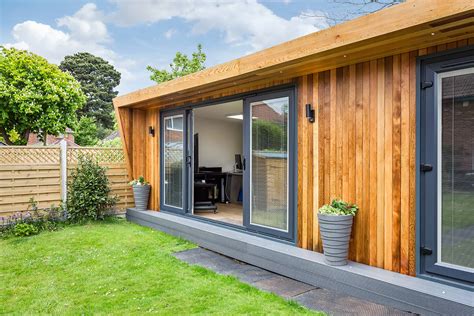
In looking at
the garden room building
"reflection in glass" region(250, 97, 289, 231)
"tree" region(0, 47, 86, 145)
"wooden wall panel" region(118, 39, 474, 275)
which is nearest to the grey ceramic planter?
the garden room building

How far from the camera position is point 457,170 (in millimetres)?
2828

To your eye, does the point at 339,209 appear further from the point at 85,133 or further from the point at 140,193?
the point at 85,133

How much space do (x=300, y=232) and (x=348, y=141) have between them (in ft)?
3.99

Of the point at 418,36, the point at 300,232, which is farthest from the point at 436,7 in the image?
the point at 300,232

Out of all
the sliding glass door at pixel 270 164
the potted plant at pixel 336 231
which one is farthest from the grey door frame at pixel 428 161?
the sliding glass door at pixel 270 164

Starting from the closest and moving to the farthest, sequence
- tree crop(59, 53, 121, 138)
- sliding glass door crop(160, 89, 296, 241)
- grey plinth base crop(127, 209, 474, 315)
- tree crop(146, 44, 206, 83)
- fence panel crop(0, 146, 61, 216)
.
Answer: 1. grey plinth base crop(127, 209, 474, 315)
2. sliding glass door crop(160, 89, 296, 241)
3. fence panel crop(0, 146, 61, 216)
4. tree crop(146, 44, 206, 83)
5. tree crop(59, 53, 121, 138)

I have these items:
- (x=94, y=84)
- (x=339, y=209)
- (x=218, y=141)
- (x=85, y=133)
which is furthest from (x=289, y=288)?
(x=94, y=84)

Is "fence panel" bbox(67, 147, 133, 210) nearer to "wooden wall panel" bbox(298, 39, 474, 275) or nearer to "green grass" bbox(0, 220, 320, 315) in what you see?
"green grass" bbox(0, 220, 320, 315)

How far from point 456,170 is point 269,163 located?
7.02 ft

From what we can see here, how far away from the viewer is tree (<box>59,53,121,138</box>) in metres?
28.6

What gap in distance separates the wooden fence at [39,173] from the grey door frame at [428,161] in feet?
19.3

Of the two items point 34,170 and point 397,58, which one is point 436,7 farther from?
point 34,170

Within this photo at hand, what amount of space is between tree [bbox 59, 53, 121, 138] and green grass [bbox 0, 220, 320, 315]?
25.2 metres

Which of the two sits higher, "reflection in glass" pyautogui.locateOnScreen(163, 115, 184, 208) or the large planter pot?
"reflection in glass" pyautogui.locateOnScreen(163, 115, 184, 208)
